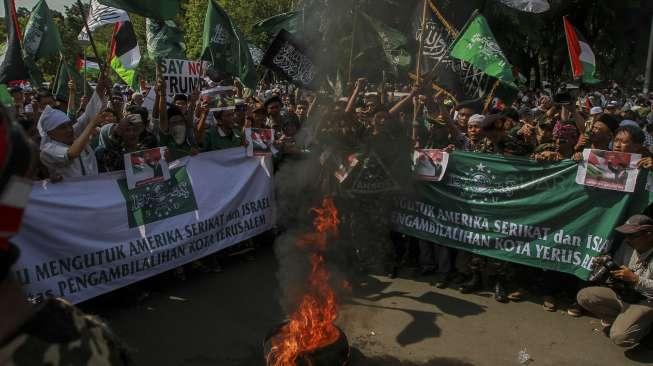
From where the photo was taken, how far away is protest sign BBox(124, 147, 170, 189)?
532cm

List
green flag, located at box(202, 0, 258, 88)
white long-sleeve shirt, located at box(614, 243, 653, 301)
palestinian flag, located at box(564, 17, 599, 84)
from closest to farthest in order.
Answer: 1. white long-sleeve shirt, located at box(614, 243, 653, 301)
2. palestinian flag, located at box(564, 17, 599, 84)
3. green flag, located at box(202, 0, 258, 88)

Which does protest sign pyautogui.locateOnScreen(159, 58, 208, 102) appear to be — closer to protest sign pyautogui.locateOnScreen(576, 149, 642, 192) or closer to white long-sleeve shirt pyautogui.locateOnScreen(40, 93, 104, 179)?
white long-sleeve shirt pyautogui.locateOnScreen(40, 93, 104, 179)

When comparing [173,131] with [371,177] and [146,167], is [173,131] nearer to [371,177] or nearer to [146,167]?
[146,167]

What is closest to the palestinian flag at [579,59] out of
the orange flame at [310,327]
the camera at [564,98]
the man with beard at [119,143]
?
the camera at [564,98]

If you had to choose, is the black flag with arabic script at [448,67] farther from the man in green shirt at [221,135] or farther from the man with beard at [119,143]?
the man with beard at [119,143]

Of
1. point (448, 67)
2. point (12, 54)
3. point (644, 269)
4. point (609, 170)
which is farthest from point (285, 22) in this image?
point (644, 269)

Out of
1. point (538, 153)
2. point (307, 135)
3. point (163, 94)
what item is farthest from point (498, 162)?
point (163, 94)

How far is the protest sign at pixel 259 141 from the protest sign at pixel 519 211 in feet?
6.48

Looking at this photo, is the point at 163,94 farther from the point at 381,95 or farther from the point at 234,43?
the point at 381,95

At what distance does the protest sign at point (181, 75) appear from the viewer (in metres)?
6.85

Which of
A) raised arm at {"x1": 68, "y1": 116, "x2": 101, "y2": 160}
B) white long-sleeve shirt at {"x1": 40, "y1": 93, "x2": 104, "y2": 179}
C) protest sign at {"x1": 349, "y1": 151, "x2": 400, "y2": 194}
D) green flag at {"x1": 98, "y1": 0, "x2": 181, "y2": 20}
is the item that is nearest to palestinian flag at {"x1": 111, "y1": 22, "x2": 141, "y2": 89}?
green flag at {"x1": 98, "y1": 0, "x2": 181, "y2": 20}

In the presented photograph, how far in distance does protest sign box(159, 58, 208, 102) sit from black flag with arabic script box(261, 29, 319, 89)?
6.28 feet

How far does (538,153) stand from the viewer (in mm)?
5492

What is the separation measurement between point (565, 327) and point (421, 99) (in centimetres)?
366
